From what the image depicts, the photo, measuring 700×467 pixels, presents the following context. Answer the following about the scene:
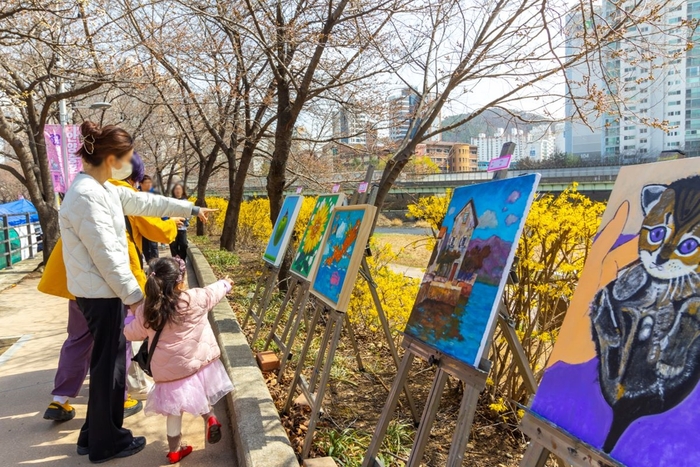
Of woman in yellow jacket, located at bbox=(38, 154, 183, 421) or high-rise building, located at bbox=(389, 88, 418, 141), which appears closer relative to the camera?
woman in yellow jacket, located at bbox=(38, 154, 183, 421)

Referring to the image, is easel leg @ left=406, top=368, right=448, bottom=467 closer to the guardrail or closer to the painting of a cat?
the painting of a cat

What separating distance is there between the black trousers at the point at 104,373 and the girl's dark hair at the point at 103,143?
0.87 metres

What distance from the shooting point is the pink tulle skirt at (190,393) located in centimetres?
306

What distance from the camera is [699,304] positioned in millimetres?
1287

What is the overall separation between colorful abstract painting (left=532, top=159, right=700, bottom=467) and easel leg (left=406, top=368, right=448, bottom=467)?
23.3 inches

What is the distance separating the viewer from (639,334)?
1.42 m

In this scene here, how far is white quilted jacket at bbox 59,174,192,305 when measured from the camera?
2.80m

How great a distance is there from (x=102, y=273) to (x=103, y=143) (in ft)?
2.63

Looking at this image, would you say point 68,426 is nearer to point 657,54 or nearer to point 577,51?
point 577,51

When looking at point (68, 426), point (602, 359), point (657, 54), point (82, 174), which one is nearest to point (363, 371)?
point (68, 426)

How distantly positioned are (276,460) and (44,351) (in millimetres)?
4081

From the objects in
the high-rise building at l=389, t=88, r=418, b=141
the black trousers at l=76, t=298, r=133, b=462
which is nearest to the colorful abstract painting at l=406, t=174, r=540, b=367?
the black trousers at l=76, t=298, r=133, b=462

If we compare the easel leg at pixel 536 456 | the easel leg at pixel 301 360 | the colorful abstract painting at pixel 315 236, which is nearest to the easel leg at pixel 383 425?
the easel leg at pixel 536 456

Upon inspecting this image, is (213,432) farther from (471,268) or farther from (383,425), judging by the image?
(471,268)
